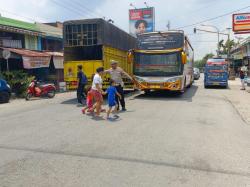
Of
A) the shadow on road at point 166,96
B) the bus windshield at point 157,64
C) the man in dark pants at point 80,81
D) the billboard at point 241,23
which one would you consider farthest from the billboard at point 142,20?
the man in dark pants at point 80,81

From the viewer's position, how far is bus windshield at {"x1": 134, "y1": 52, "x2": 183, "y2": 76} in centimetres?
1498

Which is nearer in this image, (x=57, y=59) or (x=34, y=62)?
(x=34, y=62)

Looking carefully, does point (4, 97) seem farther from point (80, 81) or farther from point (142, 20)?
point (142, 20)

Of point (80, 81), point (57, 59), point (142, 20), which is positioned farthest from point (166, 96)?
point (142, 20)

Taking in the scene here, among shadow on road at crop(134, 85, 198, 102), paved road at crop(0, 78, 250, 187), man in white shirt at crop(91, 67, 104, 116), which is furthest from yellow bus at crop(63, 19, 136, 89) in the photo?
paved road at crop(0, 78, 250, 187)

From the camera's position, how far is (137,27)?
55562 mm

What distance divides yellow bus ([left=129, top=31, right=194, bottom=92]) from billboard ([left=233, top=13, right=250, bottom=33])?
18713mm

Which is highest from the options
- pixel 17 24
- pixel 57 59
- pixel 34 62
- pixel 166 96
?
pixel 17 24

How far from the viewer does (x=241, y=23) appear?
31.1 metres

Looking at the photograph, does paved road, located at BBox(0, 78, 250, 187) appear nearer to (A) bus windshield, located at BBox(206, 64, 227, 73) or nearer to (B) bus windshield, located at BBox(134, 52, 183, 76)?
(B) bus windshield, located at BBox(134, 52, 183, 76)

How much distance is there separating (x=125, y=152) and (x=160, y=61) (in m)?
10.1

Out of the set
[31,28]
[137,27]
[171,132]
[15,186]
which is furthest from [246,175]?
[137,27]

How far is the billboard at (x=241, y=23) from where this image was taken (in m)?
30.8

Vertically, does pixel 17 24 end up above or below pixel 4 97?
above
